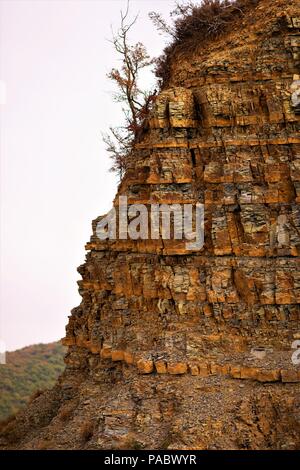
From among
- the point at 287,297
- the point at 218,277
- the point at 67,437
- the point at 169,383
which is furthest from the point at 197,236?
the point at 67,437

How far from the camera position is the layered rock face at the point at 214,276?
781 inches

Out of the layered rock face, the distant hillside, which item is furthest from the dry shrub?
the distant hillside

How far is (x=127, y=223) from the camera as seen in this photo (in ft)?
78.0

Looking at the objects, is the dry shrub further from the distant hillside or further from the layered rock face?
the distant hillside

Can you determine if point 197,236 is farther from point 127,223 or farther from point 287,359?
point 287,359

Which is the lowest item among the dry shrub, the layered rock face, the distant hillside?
the distant hillside

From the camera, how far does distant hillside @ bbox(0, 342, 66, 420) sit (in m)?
50.8

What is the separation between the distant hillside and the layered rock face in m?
25.2

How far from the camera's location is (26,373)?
60.2 meters

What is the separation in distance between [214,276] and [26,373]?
42263 mm

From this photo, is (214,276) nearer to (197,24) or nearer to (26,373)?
(197,24)

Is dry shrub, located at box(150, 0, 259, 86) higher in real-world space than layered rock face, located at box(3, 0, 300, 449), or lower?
higher

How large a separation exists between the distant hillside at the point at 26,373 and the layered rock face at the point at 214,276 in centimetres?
2522

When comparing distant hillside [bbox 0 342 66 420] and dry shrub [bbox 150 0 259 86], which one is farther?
distant hillside [bbox 0 342 66 420]
